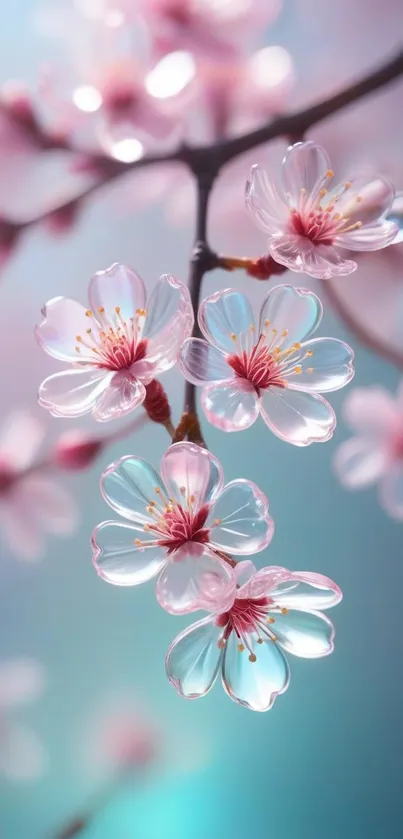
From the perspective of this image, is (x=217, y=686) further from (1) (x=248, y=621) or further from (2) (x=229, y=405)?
(2) (x=229, y=405)

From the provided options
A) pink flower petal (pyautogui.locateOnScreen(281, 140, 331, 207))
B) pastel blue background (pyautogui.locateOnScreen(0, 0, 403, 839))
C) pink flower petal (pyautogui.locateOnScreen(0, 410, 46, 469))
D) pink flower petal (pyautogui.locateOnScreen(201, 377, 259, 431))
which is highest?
pink flower petal (pyautogui.locateOnScreen(281, 140, 331, 207))

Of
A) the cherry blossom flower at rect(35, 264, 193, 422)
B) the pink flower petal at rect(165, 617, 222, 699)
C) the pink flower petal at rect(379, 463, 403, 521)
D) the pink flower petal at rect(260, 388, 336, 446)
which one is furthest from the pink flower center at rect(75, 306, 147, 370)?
the pink flower petal at rect(379, 463, 403, 521)

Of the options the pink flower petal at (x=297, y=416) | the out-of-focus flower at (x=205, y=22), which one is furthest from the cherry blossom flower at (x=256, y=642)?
the out-of-focus flower at (x=205, y=22)

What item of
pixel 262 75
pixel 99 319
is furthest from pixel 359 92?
pixel 99 319

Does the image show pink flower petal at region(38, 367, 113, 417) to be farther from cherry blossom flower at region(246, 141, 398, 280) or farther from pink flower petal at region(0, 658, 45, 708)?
pink flower petal at region(0, 658, 45, 708)

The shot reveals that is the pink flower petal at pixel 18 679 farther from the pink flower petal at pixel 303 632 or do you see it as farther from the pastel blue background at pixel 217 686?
the pink flower petal at pixel 303 632

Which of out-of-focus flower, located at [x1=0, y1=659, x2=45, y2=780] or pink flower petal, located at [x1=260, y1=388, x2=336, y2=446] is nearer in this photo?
pink flower petal, located at [x1=260, y1=388, x2=336, y2=446]
